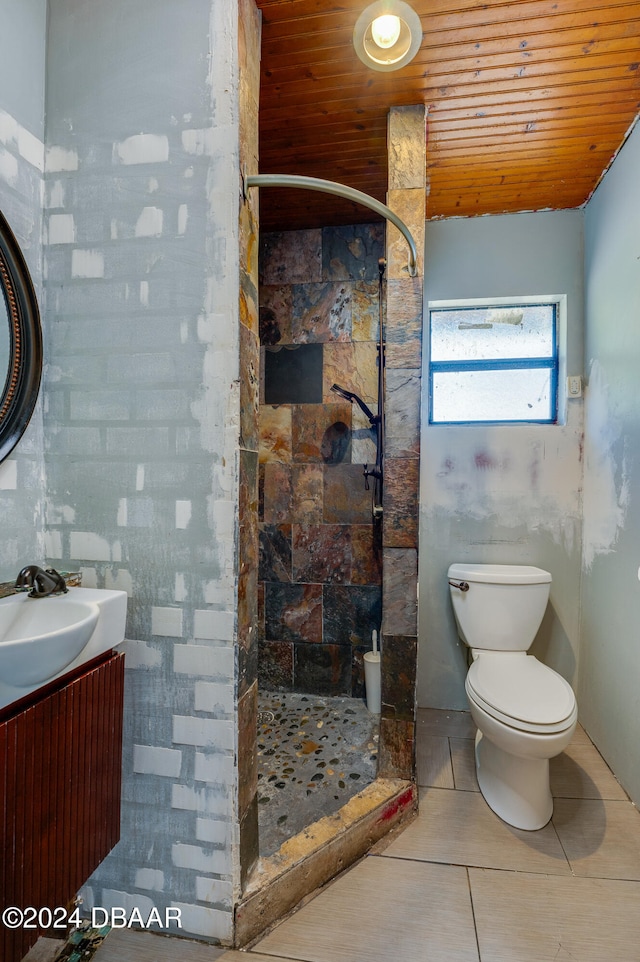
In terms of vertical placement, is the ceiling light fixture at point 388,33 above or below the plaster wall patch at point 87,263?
above

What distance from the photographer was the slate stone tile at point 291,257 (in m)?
2.40

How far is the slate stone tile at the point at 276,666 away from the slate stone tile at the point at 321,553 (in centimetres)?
39

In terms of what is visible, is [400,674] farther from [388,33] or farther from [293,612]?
[388,33]

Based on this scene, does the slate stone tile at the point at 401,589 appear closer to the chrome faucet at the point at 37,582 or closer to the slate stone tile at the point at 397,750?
the slate stone tile at the point at 397,750

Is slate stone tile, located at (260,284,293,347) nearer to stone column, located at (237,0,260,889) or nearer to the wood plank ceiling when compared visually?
the wood plank ceiling

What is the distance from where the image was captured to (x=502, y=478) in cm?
227

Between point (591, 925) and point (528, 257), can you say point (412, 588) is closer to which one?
point (591, 925)

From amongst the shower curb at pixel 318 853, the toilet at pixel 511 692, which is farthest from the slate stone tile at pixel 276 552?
the shower curb at pixel 318 853

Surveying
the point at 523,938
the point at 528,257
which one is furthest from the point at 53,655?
the point at 528,257

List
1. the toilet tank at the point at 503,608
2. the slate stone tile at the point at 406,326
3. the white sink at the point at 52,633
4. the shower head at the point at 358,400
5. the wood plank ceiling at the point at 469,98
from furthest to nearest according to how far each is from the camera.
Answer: the shower head at the point at 358,400 → the toilet tank at the point at 503,608 → the slate stone tile at the point at 406,326 → the wood plank ceiling at the point at 469,98 → the white sink at the point at 52,633

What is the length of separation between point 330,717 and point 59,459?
1.74m

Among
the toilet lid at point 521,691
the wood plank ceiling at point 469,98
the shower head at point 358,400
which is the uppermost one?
the wood plank ceiling at point 469,98

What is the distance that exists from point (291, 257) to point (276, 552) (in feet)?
5.34

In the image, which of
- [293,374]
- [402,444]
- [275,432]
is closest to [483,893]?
[402,444]
